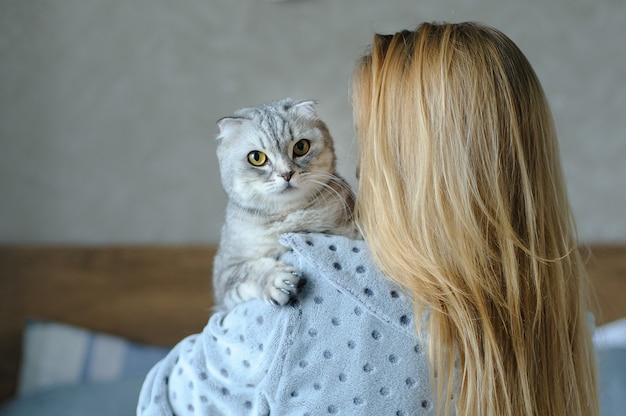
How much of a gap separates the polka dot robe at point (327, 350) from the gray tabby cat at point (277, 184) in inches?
7.2

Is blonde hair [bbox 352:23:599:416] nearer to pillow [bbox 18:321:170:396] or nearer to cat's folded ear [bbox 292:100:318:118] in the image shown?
cat's folded ear [bbox 292:100:318:118]

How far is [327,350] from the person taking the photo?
2.55 ft

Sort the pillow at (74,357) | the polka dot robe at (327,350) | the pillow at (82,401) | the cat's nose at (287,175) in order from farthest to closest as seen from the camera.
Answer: the pillow at (74,357), the pillow at (82,401), the cat's nose at (287,175), the polka dot robe at (327,350)

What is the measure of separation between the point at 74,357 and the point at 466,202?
5.62 feet

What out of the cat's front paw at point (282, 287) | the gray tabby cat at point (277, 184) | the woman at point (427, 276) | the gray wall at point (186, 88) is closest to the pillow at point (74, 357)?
the gray wall at point (186, 88)

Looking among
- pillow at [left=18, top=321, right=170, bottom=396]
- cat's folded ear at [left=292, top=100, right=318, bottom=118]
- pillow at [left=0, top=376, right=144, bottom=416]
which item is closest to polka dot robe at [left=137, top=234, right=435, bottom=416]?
cat's folded ear at [left=292, top=100, right=318, bottom=118]

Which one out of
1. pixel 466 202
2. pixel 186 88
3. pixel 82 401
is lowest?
pixel 82 401

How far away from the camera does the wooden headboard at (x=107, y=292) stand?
2211 millimetres

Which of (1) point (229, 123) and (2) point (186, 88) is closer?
(1) point (229, 123)

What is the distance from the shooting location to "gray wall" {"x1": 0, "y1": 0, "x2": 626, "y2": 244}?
214 centimetres

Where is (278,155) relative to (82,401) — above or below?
above

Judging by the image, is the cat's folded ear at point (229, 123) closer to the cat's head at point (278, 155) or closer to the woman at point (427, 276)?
the cat's head at point (278, 155)

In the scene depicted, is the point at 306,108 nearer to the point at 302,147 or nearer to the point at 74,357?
the point at 302,147

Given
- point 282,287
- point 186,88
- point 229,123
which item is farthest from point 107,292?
point 282,287
